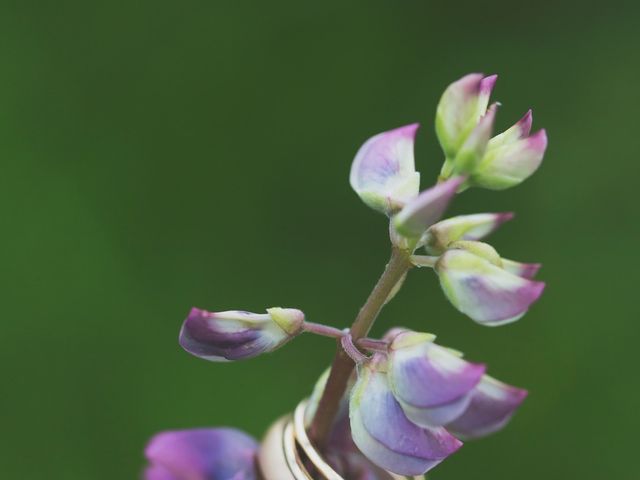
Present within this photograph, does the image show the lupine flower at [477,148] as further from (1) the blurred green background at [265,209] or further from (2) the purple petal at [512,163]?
(1) the blurred green background at [265,209]

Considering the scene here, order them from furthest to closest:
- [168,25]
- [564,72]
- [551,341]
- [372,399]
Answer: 1. [564,72]
2. [168,25]
3. [551,341]
4. [372,399]

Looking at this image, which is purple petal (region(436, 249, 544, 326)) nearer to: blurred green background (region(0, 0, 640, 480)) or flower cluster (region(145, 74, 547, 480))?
flower cluster (region(145, 74, 547, 480))

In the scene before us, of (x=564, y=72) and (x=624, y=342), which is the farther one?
(x=564, y=72)

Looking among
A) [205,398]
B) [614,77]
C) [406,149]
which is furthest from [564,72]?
[406,149]

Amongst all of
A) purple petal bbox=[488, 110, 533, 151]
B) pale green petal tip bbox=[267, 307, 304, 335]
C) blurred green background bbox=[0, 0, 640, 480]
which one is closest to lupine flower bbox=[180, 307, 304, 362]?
pale green petal tip bbox=[267, 307, 304, 335]

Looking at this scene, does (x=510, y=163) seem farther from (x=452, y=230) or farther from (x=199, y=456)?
(x=199, y=456)

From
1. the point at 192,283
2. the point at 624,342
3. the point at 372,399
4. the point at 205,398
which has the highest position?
the point at 372,399

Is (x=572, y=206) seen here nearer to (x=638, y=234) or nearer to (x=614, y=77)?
(x=638, y=234)
